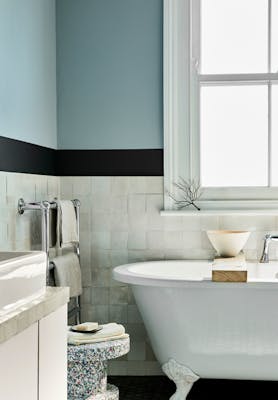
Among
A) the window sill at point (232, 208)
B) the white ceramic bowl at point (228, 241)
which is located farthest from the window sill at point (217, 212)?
the white ceramic bowl at point (228, 241)

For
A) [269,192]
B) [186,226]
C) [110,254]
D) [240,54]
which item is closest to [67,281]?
[110,254]

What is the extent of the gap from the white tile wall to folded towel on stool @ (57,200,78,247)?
14.5 inches

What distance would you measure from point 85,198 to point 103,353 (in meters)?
1.46

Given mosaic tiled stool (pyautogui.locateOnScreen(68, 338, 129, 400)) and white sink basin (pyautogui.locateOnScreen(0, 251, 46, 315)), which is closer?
white sink basin (pyautogui.locateOnScreen(0, 251, 46, 315))

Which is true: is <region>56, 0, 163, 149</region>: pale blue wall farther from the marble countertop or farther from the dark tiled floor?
the marble countertop

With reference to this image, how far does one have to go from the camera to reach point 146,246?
460 cm

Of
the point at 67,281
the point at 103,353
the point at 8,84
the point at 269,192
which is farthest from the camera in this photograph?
the point at 269,192

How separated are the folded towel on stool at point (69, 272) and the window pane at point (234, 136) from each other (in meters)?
0.98

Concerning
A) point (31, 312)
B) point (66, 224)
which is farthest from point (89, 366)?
point (31, 312)

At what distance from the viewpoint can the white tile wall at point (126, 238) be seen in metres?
4.57

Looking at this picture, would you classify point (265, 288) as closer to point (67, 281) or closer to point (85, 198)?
point (67, 281)

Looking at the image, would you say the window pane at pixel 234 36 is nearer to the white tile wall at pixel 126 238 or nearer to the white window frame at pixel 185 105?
the white window frame at pixel 185 105

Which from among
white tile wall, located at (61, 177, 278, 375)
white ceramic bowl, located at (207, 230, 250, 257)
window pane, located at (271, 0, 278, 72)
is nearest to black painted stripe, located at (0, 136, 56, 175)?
white tile wall, located at (61, 177, 278, 375)

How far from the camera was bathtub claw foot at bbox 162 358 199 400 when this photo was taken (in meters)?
3.84
